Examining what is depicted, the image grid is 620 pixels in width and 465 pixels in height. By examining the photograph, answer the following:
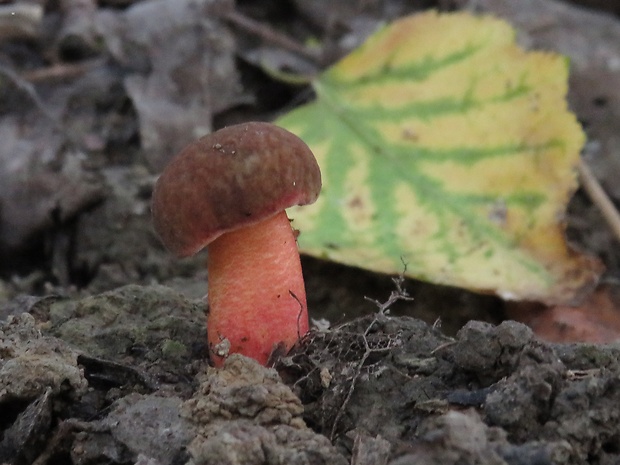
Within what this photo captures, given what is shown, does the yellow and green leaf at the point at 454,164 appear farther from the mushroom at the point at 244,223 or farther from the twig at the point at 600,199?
the mushroom at the point at 244,223

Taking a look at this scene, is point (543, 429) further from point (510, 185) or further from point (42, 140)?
point (42, 140)

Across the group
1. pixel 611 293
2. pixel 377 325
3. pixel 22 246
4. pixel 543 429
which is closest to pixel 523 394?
pixel 543 429

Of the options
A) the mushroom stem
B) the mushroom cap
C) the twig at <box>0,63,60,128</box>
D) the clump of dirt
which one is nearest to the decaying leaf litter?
the clump of dirt

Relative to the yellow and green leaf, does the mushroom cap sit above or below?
above

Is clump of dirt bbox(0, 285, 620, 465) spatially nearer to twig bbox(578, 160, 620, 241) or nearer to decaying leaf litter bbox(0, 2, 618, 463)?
decaying leaf litter bbox(0, 2, 618, 463)

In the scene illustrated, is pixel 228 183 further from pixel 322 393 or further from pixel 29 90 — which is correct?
pixel 29 90

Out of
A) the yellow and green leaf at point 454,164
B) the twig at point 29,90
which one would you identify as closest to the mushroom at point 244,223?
the yellow and green leaf at point 454,164

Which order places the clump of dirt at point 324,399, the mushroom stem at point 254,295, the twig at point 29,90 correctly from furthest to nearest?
1. the twig at point 29,90
2. the mushroom stem at point 254,295
3. the clump of dirt at point 324,399

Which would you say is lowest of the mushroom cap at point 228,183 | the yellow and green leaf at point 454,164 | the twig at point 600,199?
the twig at point 600,199
